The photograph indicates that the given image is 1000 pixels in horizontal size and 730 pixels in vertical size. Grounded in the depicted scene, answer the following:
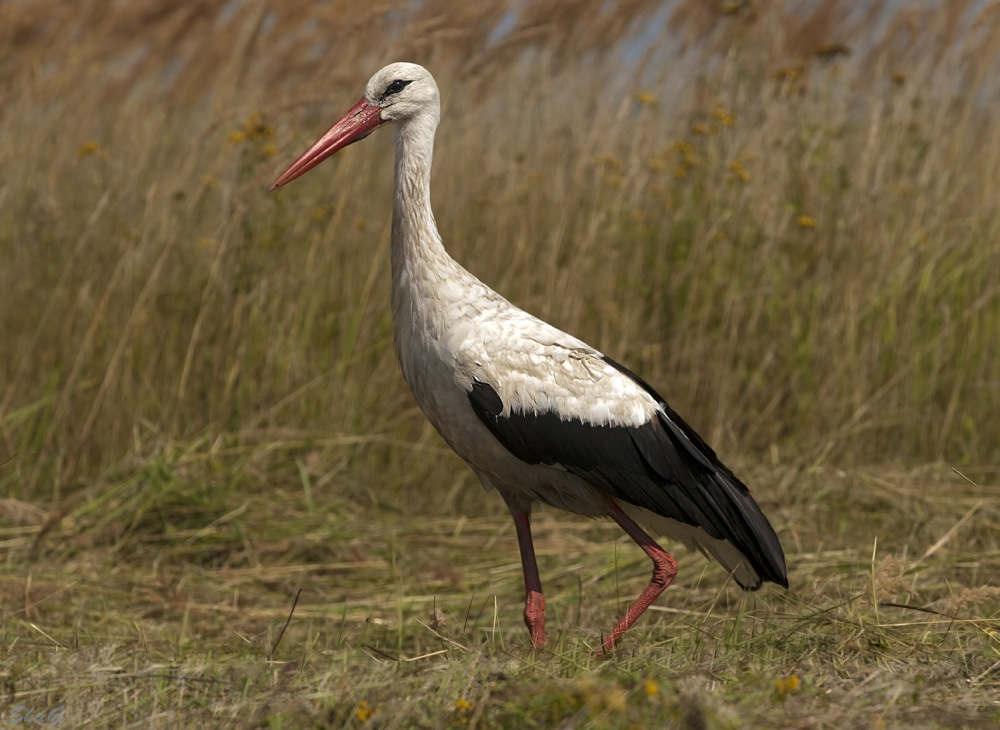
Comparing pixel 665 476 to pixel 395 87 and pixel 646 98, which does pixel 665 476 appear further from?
pixel 646 98

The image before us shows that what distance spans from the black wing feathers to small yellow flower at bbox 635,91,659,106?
230 cm

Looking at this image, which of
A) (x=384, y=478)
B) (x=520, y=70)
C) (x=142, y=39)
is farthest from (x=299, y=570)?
(x=142, y=39)

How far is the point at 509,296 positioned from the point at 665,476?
1.85 metres

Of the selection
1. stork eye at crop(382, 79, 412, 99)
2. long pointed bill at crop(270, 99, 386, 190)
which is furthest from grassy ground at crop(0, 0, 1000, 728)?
stork eye at crop(382, 79, 412, 99)

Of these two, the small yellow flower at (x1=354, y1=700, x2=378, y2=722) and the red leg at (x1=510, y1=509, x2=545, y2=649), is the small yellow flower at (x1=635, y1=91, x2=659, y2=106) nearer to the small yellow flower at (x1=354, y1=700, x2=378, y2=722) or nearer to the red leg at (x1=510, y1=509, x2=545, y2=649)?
the red leg at (x1=510, y1=509, x2=545, y2=649)

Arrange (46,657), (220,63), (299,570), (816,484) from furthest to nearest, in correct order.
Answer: (220,63) → (816,484) → (299,570) → (46,657)

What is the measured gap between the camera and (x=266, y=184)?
15.6ft

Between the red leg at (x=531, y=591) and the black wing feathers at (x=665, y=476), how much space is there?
11.1 inches

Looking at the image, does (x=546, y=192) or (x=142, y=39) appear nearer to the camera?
(x=546, y=192)

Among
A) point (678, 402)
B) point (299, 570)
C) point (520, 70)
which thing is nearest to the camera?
point (299, 570)

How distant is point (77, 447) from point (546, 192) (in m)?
2.26

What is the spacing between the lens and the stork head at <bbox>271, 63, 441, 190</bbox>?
359 centimetres

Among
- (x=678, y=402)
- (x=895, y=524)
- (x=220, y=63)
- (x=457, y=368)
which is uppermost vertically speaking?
(x=220, y=63)

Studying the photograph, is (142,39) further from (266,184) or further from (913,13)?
(913,13)
